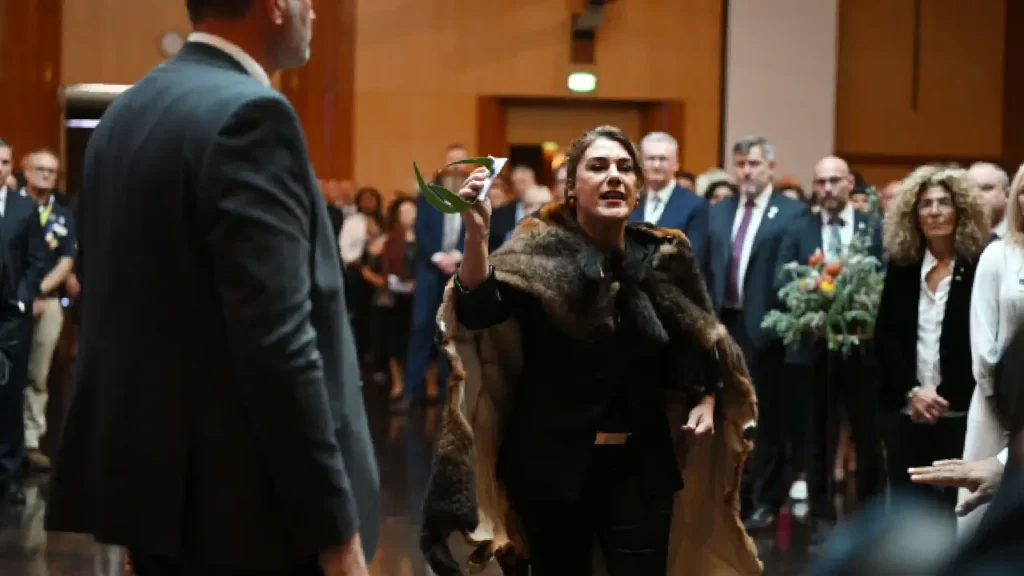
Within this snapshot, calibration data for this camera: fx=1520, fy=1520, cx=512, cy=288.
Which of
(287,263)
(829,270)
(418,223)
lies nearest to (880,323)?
(829,270)

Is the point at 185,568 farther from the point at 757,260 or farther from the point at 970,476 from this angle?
the point at 757,260

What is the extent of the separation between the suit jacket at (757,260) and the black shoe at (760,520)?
833 millimetres

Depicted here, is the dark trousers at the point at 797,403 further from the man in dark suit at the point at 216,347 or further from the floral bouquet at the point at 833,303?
the man in dark suit at the point at 216,347

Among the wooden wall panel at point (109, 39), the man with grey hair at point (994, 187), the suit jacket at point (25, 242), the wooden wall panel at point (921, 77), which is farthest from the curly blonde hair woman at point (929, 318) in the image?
the wooden wall panel at point (109, 39)

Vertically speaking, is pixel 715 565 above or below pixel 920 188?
below

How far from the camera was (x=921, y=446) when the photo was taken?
19.1ft

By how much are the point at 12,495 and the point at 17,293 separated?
112cm

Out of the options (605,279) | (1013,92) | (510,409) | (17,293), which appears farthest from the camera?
(1013,92)

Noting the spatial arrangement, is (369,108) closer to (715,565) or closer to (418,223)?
(418,223)

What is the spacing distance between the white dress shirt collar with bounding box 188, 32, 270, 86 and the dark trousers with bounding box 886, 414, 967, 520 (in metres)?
3.83

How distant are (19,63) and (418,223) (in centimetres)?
675

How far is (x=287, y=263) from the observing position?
2.28 m

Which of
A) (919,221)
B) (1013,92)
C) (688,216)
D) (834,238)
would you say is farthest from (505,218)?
(1013,92)

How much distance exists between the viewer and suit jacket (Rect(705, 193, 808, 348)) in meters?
7.75
